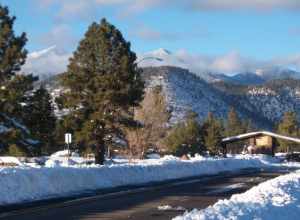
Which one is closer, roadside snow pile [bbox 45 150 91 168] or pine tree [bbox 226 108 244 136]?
roadside snow pile [bbox 45 150 91 168]

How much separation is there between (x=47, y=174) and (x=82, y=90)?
20.5 metres

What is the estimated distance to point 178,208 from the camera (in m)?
18.8

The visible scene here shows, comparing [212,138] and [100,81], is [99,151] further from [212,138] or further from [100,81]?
[212,138]

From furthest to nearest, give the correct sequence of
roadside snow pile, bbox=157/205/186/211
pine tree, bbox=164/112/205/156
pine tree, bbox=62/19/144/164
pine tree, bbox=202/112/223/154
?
1. pine tree, bbox=202/112/223/154
2. pine tree, bbox=164/112/205/156
3. pine tree, bbox=62/19/144/164
4. roadside snow pile, bbox=157/205/186/211

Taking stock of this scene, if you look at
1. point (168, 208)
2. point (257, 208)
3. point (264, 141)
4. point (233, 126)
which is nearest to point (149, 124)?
point (168, 208)

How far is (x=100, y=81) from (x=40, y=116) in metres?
8.19

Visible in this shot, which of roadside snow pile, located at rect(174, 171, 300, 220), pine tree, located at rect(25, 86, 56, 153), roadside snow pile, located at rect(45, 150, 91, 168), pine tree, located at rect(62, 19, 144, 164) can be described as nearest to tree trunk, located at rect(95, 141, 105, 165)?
pine tree, located at rect(62, 19, 144, 164)

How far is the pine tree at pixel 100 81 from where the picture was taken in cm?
4416

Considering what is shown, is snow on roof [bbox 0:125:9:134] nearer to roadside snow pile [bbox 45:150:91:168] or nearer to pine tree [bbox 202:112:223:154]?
roadside snow pile [bbox 45:150:91:168]

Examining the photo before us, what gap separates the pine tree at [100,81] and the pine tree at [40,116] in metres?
7.36

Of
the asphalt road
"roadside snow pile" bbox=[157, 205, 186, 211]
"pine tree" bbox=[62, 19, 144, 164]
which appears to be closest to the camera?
the asphalt road

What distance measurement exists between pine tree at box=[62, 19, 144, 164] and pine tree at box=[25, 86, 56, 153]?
7355 millimetres

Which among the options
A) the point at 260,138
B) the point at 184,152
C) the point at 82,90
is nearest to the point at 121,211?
the point at 82,90

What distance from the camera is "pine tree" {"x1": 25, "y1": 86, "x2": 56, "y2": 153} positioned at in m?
36.2
